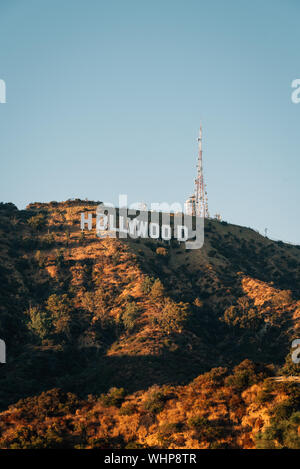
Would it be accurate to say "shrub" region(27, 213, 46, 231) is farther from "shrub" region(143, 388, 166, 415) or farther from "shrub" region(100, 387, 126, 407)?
"shrub" region(143, 388, 166, 415)

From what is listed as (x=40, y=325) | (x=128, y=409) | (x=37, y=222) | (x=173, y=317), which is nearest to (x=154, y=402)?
(x=128, y=409)

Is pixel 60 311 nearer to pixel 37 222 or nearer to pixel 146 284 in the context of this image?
pixel 146 284

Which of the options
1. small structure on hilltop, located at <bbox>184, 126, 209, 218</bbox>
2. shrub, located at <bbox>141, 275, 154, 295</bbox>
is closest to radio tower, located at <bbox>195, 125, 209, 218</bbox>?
small structure on hilltop, located at <bbox>184, 126, 209, 218</bbox>

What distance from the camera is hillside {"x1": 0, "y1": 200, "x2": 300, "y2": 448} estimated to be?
3862cm

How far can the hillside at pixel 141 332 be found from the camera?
1521 inches

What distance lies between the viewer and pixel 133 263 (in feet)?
260

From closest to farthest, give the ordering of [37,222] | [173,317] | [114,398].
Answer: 1. [114,398]
2. [173,317]
3. [37,222]

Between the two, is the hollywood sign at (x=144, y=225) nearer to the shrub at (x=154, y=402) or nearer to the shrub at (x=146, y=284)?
the shrub at (x=146, y=284)

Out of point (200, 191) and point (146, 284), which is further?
point (200, 191)

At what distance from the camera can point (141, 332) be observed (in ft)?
206
